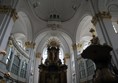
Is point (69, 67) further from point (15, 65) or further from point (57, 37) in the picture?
point (15, 65)

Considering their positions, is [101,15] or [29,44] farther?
[29,44]

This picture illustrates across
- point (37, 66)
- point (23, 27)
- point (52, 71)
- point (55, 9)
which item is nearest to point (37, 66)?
point (37, 66)

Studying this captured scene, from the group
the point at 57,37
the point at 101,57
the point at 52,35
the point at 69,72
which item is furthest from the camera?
the point at 57,37

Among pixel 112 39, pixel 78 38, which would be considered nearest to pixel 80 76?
pixel 78 38

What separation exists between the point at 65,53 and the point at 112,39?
414 inches

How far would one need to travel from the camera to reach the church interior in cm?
1031

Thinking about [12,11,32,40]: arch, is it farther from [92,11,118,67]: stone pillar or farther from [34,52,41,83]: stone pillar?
[92,11,118,67]: stone pillar

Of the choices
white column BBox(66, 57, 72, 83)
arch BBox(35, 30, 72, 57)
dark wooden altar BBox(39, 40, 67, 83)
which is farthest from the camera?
arch BBox(35, 30, 72, 57)

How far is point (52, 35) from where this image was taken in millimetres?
20219

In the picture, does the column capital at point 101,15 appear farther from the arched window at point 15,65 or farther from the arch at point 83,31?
the arched window at point 15,65

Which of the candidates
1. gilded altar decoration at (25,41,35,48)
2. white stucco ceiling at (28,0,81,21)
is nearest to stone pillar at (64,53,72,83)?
gilded altar decoration at (25,41,35,48)

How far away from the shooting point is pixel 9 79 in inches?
400

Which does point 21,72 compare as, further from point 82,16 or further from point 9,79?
point 82,16

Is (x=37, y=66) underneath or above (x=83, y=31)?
underneath
